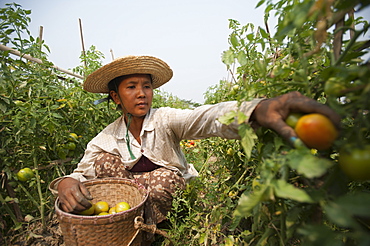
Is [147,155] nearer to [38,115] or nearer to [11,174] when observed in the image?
[38,115]

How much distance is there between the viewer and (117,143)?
1.73m

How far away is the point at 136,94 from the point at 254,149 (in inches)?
36.9

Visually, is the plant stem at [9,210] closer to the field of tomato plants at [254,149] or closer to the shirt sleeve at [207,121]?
the field of tomato plants at [254,149]

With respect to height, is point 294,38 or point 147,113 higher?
point 294,38

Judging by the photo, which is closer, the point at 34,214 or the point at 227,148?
the point at 227,148

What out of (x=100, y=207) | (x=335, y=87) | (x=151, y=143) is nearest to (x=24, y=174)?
(x=100, y=207)

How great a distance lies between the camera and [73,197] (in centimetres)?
128

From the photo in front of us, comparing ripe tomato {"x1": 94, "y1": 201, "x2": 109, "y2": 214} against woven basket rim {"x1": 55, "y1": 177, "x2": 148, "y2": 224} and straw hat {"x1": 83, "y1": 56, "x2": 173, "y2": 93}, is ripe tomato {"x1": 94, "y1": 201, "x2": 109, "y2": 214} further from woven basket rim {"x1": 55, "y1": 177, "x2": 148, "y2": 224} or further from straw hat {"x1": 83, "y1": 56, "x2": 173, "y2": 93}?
straw hat {"x1": 83, "y1": 56, "x2": 173, "y2": 93}

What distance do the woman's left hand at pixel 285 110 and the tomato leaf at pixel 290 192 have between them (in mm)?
139

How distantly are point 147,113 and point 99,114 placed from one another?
2.70 feet

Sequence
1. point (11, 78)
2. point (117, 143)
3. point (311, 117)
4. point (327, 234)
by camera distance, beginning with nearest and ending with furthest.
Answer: point (327, 234)
point (311, 117)
point (11, 78)
point (117, 143)

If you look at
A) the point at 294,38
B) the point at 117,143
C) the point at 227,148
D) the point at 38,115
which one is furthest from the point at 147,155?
the point at 294,38

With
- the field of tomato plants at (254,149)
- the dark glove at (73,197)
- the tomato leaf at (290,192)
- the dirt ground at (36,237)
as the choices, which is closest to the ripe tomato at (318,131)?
the field of tomato plants at (254,149)

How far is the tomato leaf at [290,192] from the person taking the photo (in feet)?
1.35
